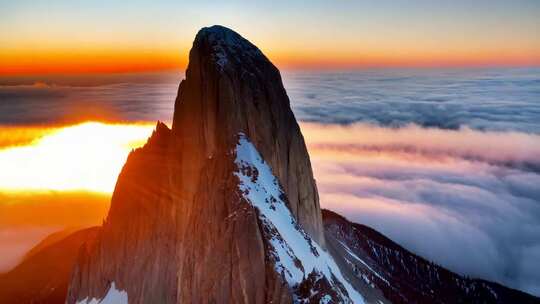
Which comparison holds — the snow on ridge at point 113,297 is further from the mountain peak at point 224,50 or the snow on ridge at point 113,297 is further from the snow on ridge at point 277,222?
the mountain peak at point 224,50

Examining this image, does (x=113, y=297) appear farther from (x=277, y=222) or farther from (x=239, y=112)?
(x=277, y=222)

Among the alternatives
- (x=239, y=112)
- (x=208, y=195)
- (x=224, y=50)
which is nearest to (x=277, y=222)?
(x=208, y=195)

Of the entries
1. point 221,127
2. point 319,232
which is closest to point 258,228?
point 221,127

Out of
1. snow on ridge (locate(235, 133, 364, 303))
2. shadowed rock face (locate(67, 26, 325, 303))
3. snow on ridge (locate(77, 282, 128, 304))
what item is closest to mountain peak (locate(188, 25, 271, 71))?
shadowed rock face (locate(67, 26, 325, 303))

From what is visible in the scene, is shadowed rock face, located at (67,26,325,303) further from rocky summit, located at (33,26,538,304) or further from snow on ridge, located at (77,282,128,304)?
snow on ridge, located at (77,282,128,304)

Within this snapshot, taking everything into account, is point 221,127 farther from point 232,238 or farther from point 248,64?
point 232,238
